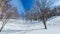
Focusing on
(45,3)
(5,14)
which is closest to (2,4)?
(5,14)

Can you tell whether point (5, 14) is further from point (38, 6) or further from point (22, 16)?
point (22, 16)

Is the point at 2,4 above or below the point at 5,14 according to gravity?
above

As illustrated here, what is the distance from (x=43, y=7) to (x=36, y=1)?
1.02m

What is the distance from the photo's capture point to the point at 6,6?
615 inches

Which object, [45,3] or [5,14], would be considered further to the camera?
[45,3]

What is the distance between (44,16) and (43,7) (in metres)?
1.00

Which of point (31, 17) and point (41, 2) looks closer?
point (41, 2)

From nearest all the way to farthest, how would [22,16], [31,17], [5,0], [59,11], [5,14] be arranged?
[5,14] → [5,0] → [31,17] → [59,11] → [22,16]

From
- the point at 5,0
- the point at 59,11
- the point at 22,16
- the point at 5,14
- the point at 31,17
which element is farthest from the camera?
the point at 22,16

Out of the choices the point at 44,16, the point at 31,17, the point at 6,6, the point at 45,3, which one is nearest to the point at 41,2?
the point at 45,3

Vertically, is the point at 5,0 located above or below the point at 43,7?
above

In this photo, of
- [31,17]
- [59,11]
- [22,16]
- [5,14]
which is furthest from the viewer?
[22,16]

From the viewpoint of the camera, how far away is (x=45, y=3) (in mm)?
15695

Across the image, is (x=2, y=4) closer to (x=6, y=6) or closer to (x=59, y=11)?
(x=6, y=6)
